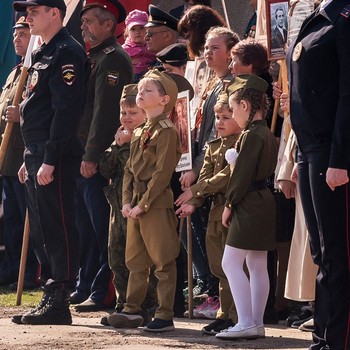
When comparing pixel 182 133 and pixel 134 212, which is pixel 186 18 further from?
pixel 134 212

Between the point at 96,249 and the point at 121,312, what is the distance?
4.86 ft

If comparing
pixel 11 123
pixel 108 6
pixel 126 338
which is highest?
pixel 108 6

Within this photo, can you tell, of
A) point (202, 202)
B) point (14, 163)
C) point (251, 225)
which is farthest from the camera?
point (14, 163)

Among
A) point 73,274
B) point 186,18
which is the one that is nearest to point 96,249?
point 73,274

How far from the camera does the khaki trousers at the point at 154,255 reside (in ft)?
25.8

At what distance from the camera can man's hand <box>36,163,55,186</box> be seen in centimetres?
815

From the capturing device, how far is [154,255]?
7891 mm

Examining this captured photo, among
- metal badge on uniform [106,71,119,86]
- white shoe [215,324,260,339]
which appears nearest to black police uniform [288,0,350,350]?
white shoe [215,324,260,339]

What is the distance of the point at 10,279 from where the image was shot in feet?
35.3

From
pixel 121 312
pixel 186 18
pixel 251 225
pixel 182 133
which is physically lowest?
pixel 121 312

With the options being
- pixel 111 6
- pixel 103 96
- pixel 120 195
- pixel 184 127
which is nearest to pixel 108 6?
pixel 111 6

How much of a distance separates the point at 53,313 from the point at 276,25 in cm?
229

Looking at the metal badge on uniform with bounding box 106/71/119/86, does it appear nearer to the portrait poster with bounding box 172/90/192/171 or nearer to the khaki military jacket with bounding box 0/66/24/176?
the portrait poster with bounding box 172/90/192/171

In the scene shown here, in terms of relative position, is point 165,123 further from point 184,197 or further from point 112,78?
point 112,78
